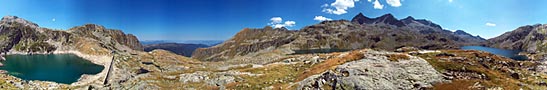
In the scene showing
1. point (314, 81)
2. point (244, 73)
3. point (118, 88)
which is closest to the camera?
point (314, 81)

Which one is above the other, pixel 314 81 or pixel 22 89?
pixel 314 81

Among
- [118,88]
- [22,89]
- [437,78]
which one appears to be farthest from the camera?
[22,89]

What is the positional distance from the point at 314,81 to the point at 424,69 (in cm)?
1267

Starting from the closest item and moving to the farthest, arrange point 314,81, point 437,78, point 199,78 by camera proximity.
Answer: point 437,78 < point 314,81 < point 199,78

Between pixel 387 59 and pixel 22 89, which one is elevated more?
pixel 387 59

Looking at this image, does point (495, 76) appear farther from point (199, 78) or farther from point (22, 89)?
point (22, 89)

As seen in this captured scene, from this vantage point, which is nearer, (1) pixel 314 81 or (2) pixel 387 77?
(2) pixel 387 77

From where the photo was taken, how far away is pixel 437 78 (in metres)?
35.7

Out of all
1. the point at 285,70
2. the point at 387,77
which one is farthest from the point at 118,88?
the point at 387,77

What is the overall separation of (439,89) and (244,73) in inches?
1353

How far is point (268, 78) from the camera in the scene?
54.5 meters

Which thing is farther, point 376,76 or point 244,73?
point 244,73

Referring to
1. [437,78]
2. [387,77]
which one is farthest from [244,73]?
[437,78]

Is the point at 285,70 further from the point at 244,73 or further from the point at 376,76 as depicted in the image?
the point at 376,76
